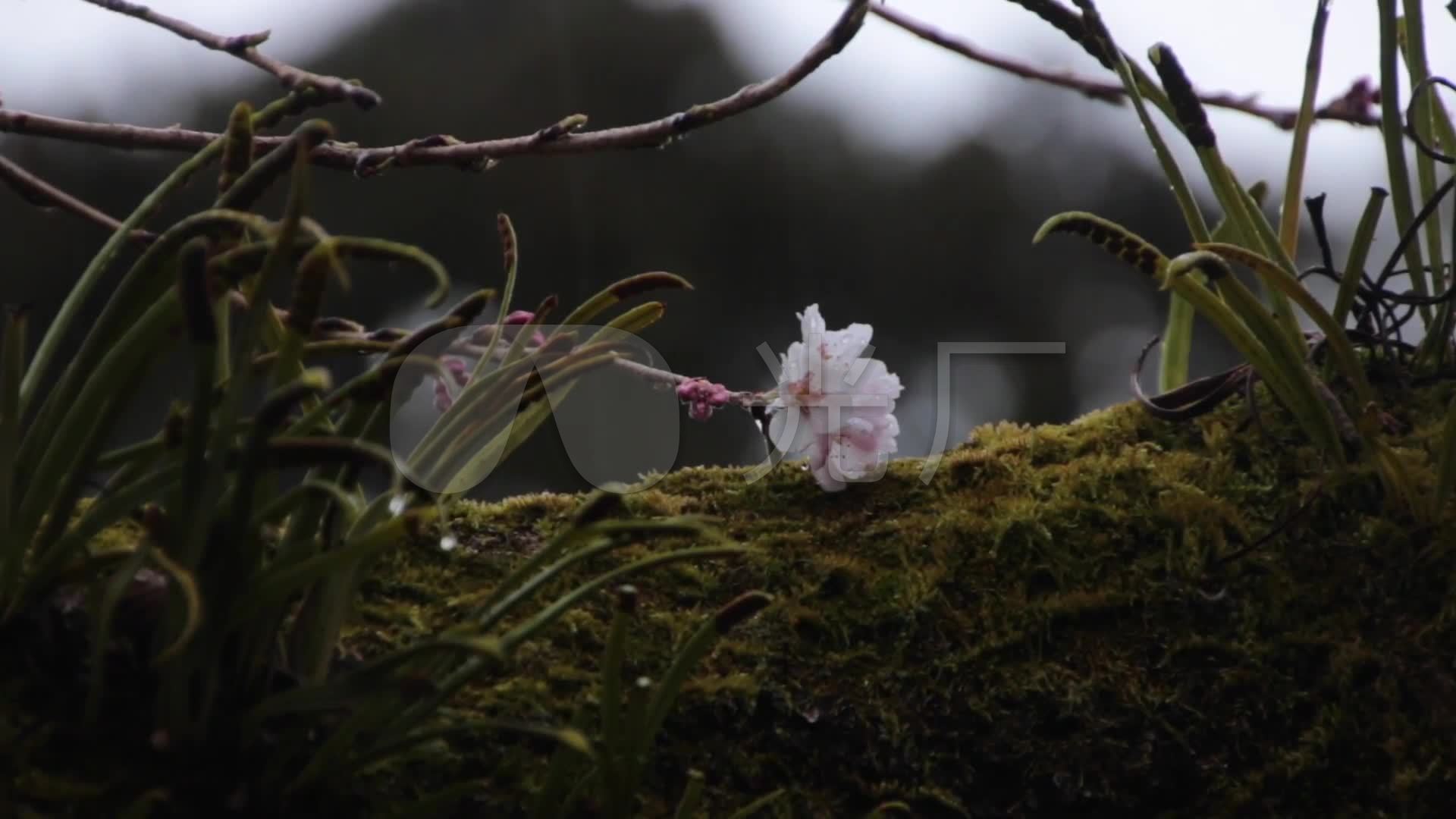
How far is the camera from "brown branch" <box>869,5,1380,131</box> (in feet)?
2.53

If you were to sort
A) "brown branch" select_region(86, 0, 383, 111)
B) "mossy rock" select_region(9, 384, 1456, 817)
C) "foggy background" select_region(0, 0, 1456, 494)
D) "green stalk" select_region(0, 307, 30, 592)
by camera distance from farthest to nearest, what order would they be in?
"foggy background" select_region(0, 0, 1456, 494), "brown branch" select_region(86, 0, 383, 111), "mossy rock" select_region(9, 384, 1456, 817), "green stalk" select_region(0, 307, 30, 592)

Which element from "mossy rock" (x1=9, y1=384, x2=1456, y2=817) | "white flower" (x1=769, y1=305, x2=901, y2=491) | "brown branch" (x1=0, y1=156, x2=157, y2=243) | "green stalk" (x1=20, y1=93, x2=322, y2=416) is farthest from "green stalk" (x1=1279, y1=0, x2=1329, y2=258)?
"brown branch" (x1=0, y1=156, x2=157, y2=243)

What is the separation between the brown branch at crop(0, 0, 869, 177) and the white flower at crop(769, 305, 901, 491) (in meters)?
0.18

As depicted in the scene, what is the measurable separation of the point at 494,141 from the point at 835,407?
1.01ft

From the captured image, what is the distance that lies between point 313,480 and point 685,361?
3541 mm

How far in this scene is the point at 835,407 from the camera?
844 millimetres

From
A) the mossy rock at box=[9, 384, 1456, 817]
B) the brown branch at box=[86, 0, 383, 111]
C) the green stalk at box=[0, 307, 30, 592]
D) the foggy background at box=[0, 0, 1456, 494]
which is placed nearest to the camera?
the green stalk at box=[0, 307, 30, 592]

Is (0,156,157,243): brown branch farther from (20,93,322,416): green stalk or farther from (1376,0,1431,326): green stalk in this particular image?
(1376,0,1431,326): green stalk

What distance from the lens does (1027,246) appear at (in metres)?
4.89

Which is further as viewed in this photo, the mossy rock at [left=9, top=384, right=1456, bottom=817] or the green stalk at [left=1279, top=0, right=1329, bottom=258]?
the green stalk at [left=1279, top=0, right=1329, bottom=258]

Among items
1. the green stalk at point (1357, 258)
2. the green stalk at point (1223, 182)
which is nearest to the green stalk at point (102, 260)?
the green stalk at point (1223, 182)

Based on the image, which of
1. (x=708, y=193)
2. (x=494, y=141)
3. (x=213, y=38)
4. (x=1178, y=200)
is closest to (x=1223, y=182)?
(x=1178, y=200)

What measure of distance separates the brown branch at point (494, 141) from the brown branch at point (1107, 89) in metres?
0.05

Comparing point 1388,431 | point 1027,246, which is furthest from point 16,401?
point 1027,246
